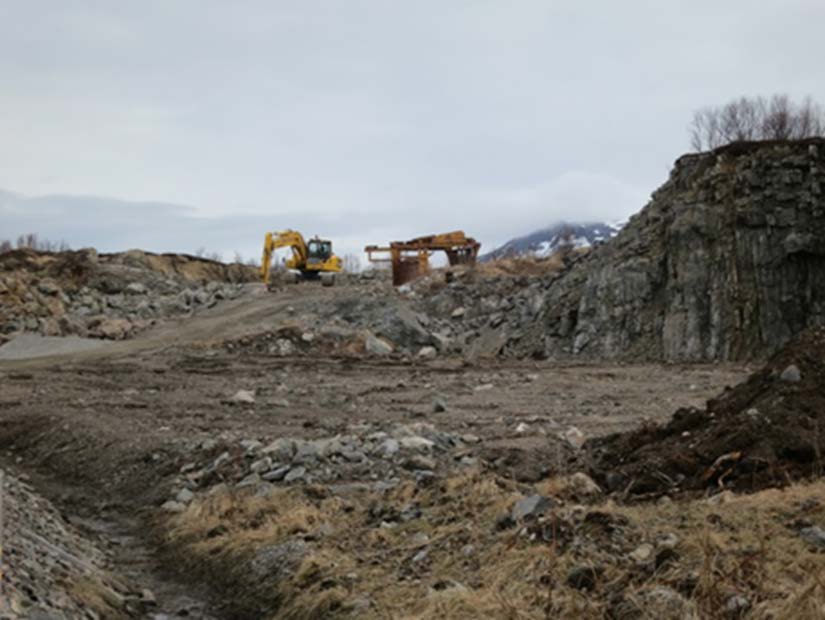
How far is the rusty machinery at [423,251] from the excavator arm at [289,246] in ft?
10.5

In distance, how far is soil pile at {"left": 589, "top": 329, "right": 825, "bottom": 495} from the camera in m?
6.67

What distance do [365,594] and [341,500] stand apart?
7.59 ft

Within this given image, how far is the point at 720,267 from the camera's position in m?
21.6

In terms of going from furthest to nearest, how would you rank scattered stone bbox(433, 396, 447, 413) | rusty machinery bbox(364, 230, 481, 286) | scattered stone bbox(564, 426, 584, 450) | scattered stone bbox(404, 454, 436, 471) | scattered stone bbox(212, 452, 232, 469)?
rusty machinery bbox(364, 230, 481, 286), scattered stone bbox(433, 396, 447, 413), scattered stone bbox(212, 452, 232, 469), scattered stone bbox(564, 426, 584, 450), scattered stone bbox(404, 454, 436, 471)

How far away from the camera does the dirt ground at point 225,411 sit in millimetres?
9266

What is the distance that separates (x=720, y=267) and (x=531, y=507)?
17.0 metres

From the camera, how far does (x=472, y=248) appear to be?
138 ft

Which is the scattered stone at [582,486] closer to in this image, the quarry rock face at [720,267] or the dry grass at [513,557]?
the dry grass at [513,557]

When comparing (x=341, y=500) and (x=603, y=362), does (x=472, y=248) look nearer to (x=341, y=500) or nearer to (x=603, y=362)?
(x=603, y=362)

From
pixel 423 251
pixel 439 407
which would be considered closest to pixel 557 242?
pixel 423 251

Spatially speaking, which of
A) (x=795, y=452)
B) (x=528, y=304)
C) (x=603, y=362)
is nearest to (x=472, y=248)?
(x=528, y=304)

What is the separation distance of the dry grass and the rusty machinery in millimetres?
32413

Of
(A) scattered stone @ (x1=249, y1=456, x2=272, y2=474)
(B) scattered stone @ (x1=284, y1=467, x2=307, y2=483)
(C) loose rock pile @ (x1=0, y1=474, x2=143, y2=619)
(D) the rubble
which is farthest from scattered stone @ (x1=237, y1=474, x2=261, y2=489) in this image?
(D) the rubble

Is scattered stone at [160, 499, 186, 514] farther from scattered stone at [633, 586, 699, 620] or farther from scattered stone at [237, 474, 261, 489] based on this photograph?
scattered stone at [633, 586, 699, 620]
